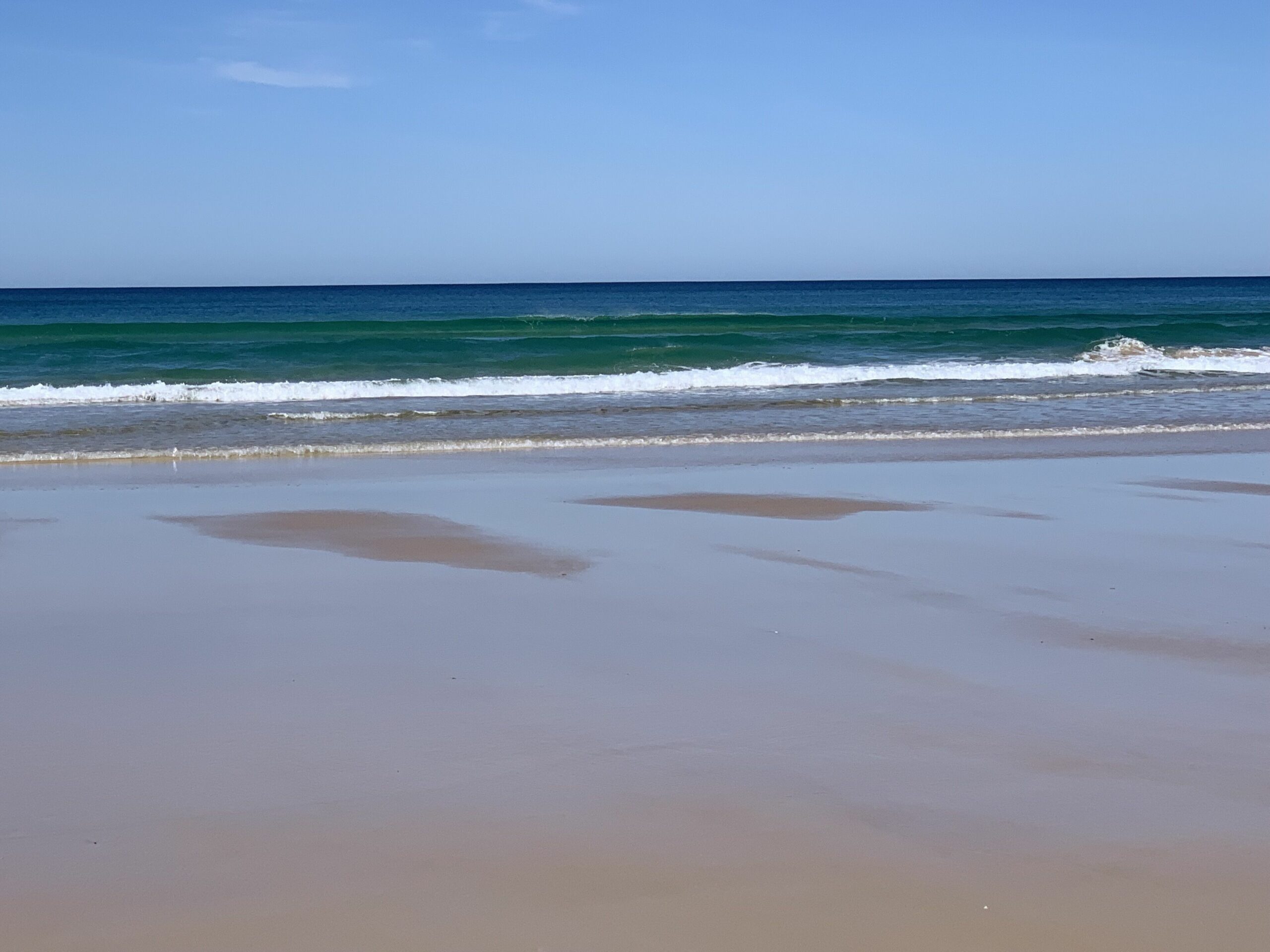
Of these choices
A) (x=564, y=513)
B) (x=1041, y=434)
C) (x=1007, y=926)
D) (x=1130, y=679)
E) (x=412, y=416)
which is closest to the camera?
(x=1007, y=926)

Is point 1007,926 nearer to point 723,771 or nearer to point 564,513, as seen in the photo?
point 723,771

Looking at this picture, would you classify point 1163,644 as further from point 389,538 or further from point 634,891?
point 389,538

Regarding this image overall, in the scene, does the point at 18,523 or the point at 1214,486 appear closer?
the point at 18,523

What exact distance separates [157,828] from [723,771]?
163cm

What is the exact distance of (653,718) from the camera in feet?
13.5

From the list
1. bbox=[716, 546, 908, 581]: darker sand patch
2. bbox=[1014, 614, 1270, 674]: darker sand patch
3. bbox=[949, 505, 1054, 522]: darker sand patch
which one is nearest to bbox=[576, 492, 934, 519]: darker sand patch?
bbox=[949, 505, 1054, 522]: darker sand patch

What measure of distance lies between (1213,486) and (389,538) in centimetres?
639

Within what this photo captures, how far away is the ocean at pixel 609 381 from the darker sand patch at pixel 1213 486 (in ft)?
11.6

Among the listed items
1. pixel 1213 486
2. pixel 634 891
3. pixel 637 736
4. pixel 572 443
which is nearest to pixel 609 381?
pixel 572 443

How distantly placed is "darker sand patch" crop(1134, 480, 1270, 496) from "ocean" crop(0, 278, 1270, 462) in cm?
354

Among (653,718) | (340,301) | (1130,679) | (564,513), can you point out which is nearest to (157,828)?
(653,718)

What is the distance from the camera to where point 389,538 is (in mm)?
7418

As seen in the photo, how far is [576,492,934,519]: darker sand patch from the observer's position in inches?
325

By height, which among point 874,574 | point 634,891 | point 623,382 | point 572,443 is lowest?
point 634,891
